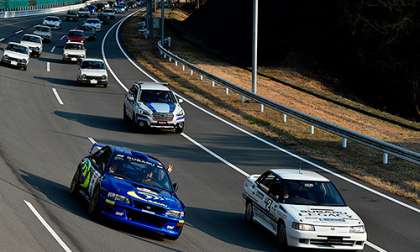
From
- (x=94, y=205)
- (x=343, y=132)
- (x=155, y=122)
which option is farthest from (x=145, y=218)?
(x=155, y=122)

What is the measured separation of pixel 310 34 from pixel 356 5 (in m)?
8.91

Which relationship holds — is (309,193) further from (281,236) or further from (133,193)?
(133,193)

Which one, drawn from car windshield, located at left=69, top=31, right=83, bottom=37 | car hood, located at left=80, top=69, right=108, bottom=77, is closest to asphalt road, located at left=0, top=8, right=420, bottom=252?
car hood, located at left=80, top=69, right=108, bottom=77

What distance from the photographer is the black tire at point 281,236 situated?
15.7 m

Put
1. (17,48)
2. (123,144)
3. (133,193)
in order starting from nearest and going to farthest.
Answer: (133,193)
(123,144)
(17,48)

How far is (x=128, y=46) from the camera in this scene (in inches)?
2776

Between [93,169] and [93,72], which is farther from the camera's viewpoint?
[93,72]

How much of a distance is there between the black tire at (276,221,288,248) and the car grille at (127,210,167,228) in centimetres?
234

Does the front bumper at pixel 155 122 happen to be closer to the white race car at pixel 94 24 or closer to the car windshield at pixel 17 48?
the car windshield at pixel 17 48

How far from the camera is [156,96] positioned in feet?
102

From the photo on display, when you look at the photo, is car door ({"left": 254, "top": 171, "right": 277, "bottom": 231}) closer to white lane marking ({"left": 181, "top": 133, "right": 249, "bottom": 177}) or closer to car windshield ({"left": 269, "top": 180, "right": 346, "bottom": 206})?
car windshield ({"left": 269, "top": 180, "right": 346, "bottom": 206})

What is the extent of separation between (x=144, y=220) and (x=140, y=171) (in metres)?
1.54

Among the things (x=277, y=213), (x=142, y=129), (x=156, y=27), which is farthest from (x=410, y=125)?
(x=156, y=27)

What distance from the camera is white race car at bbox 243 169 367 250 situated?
15328 millimetres
